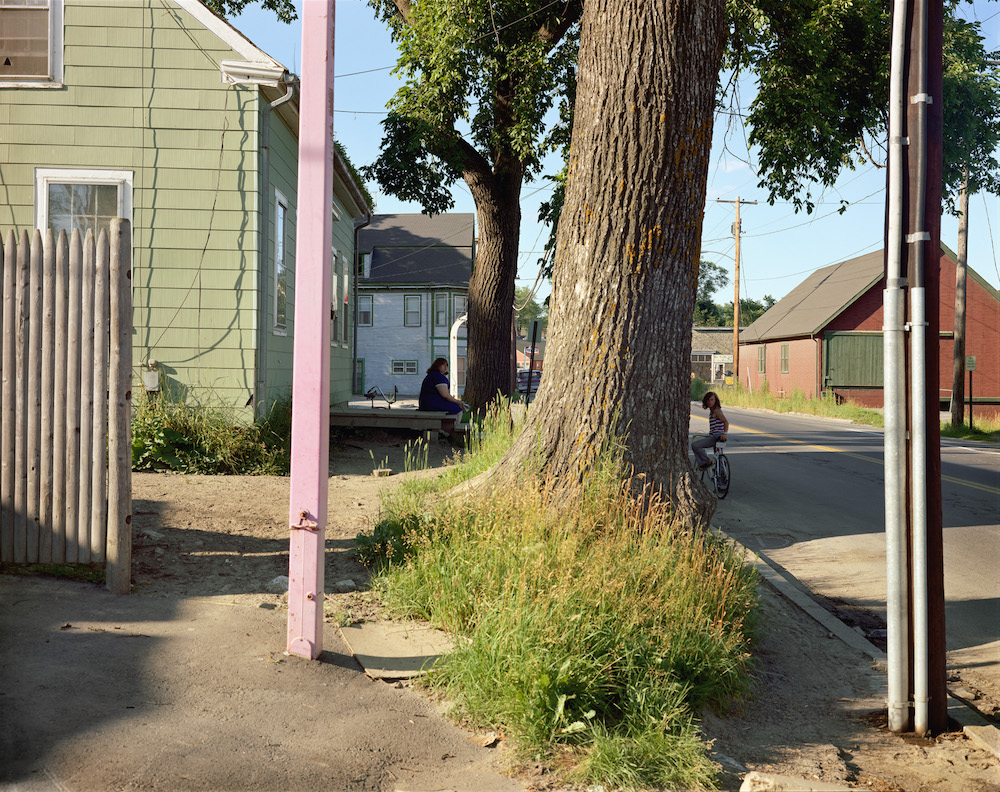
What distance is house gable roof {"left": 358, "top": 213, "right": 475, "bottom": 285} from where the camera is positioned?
37125mm

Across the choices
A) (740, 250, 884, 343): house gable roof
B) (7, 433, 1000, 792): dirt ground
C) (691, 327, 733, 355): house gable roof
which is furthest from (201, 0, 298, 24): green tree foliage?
(691, 327, 733, 355): house gable roof

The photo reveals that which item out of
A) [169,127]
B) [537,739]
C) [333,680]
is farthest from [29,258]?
[169,127]

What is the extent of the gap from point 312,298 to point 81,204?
7.78 meters

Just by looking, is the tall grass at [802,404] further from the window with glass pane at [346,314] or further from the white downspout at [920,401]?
the white downspout at [920,401]

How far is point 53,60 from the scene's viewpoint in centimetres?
997

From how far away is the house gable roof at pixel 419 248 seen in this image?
122ft

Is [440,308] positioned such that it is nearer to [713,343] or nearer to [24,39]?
[24,39]

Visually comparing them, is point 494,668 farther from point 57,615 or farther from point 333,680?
point 57,615

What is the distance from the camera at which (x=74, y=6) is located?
9.94 metres

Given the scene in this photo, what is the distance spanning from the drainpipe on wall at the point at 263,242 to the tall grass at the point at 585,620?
554cm

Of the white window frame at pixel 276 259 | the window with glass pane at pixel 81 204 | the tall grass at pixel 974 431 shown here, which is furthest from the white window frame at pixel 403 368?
the window with glass pane at pixel 81 204

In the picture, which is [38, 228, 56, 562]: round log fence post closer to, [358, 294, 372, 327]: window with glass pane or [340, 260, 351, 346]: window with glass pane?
[340, 260, 351, 346]: window with glass pane

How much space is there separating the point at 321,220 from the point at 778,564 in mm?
5676

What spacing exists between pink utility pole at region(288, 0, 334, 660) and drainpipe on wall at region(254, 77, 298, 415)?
6661mm
